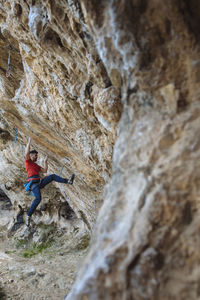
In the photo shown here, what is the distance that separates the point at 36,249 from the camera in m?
10.4

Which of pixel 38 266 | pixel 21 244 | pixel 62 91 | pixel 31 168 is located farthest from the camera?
pixel 21 244

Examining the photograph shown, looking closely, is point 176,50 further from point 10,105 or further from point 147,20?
point 10,105

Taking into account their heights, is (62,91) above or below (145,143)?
above

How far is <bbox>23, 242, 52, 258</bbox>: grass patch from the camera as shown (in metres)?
9.81

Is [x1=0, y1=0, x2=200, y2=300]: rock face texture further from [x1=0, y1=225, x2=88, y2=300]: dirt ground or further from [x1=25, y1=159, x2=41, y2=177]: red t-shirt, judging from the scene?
[x1=25, y1=159, x2=41, y2=177]: red t-shirt

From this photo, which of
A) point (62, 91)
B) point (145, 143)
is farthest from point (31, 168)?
point (145, 143)

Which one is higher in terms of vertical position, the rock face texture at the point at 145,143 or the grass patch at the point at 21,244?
the rock face texture at the point at 145,143

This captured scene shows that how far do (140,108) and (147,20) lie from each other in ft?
2.69

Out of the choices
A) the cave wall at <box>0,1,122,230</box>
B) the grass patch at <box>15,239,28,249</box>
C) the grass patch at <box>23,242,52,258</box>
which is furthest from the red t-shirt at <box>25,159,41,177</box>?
the grass patch at <box>15,239,28,249</box>

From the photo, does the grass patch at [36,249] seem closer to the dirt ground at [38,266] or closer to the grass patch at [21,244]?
the dirt ground at [38,266]

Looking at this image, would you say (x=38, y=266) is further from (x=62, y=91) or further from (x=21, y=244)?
(x=62, y=91)

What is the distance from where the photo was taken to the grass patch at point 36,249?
9.81 meters

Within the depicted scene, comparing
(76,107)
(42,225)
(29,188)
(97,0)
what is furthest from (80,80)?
(42,225)

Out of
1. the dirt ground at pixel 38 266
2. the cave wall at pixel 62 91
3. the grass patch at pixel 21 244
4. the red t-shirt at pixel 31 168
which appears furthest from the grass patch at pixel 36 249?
the red t-shirt at pixel 31 168
